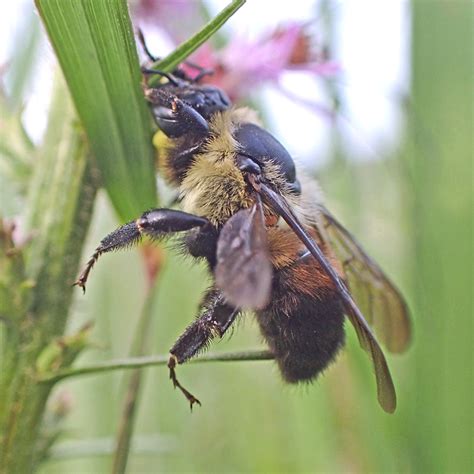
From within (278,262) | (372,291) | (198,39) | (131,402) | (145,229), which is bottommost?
A: (131,402)

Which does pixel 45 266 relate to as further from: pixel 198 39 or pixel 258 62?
pixel 258 62

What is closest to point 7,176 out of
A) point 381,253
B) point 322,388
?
point 322,388

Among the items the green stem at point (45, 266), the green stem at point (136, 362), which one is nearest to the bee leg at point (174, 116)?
the green stem at point (45, 266)

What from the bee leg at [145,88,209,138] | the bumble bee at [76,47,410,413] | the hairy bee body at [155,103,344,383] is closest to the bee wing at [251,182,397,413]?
the bumble bee at [76,47,410,413]

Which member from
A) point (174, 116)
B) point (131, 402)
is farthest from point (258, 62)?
point (131, 402)

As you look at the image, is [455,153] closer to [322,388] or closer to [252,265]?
[322,388]

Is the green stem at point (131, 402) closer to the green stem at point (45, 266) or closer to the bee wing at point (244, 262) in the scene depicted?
the green stem at point (45, 266)

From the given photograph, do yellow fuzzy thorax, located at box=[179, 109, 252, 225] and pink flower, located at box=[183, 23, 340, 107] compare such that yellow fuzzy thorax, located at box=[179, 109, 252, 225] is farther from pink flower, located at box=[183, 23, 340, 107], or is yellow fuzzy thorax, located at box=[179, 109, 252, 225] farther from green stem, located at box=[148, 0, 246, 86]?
pink flower, located at box=[183, 23, 340, 107]
